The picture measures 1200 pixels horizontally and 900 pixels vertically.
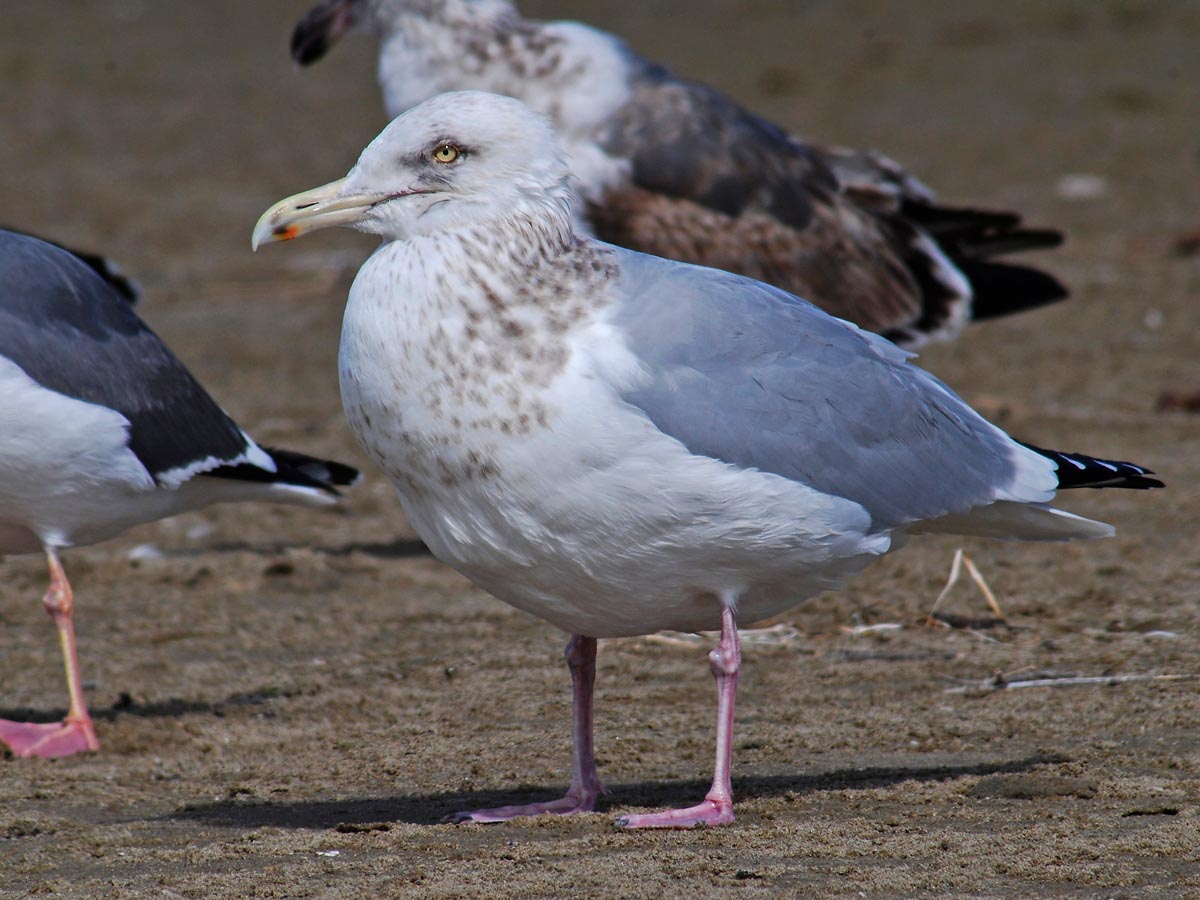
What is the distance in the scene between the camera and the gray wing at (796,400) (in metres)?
4.01

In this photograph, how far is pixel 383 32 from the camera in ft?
26.5

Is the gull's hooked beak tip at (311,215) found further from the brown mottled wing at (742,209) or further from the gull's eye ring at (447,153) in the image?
the brown mottled wing at (742,209)

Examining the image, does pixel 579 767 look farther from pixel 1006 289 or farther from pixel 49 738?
pixel 1006 289

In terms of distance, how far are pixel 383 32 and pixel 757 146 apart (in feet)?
5.96

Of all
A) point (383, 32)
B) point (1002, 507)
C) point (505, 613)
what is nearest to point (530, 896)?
point (1002, 507)

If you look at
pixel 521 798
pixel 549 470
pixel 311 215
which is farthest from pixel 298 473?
pixel 549 470

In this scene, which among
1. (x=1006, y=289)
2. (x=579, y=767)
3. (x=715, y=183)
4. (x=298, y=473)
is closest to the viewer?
(x=579, y=767)

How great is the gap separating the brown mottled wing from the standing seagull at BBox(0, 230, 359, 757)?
6.43ft

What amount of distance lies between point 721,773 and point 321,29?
5.41 meters

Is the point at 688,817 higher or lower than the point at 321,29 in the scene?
lower

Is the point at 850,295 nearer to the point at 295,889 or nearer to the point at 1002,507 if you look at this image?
the point at 1002,507

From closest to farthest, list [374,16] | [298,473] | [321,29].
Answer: [298,473], [374,16], [321,29]

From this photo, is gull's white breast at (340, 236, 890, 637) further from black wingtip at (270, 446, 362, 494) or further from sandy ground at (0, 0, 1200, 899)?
black wingtip at (270, 446, 362, 494)

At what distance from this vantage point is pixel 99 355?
5508 mm
